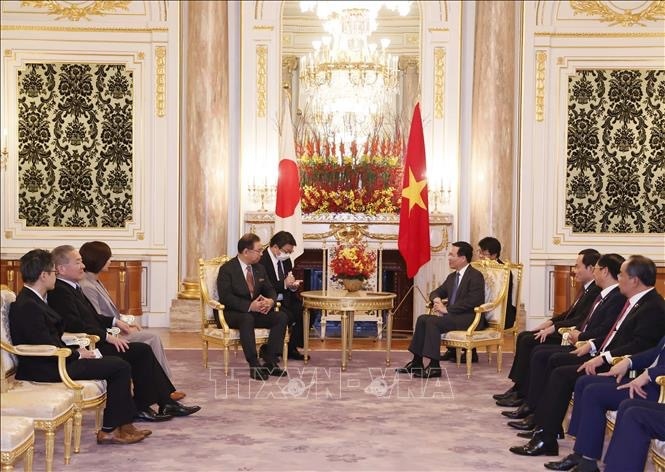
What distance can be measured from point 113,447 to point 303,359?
11.7 feet

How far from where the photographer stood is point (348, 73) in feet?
35.8

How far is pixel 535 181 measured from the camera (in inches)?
439

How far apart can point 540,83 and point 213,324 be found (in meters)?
5.26

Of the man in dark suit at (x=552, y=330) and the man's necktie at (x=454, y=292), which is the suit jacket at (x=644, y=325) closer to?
the man in dark suit at (x=552, y=330)

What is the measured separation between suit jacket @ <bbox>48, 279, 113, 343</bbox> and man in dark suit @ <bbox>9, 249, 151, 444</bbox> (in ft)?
1.38

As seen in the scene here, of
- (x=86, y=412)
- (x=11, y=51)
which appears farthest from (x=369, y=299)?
(x=11, y=51)

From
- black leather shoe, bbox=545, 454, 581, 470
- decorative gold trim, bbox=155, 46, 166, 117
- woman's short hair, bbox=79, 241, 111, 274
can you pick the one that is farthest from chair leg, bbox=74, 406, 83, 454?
decorative gold trim, bbox=155, 46, 166, 117

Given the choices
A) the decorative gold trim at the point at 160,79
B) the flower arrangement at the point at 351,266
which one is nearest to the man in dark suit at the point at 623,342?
the flower arrangement at the point at 351,266

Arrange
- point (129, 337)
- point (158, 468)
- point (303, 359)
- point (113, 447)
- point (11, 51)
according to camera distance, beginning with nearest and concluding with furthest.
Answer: point (158, 468), point (113, 447), point (129, 337), point (303, 359), point (11, 51)

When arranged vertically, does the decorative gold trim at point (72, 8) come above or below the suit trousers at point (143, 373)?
above

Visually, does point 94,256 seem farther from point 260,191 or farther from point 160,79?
point 160,79

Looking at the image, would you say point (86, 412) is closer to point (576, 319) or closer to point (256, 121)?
point (576, 319)

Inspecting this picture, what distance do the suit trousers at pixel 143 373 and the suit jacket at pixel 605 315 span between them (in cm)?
286

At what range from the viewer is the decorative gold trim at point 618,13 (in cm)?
1095
